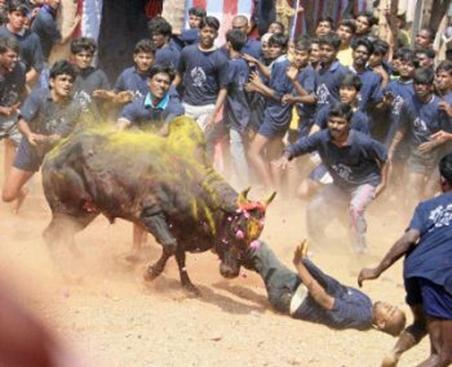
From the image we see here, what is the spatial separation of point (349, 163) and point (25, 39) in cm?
388

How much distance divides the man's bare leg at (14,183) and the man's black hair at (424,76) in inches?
165

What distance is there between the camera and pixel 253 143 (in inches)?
432

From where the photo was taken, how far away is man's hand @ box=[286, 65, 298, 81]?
10.5 m

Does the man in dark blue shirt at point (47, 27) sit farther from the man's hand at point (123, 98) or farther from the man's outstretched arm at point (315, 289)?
the man's outstretched arm at point (315, 289)

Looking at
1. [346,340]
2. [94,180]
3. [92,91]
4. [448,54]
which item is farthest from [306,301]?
[448,54]

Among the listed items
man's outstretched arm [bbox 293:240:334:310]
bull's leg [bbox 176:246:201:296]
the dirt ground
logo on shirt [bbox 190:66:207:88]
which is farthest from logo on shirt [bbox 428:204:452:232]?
logo on shirt [bbox 190:66:207:88]

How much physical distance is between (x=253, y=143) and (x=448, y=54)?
3662mm

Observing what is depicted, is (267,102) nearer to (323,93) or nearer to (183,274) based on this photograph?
(323,93)

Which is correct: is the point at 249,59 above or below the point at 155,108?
above

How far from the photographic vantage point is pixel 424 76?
9.88 metres

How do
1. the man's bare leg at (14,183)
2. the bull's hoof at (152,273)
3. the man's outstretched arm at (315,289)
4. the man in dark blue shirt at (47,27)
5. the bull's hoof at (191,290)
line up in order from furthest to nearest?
1. the man in dark blue shirt at (47,27)
2. the man's bare leg at (14,183)
3. the bull's hoof at (191,290)
4. the bull's hoof at (152,273)
5. the man's outstretched arm at (315,289)

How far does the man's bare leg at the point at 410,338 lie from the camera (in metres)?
5.03

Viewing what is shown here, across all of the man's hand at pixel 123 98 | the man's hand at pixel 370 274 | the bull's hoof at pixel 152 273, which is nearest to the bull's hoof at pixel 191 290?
the bull's hoof at pixel 152 273

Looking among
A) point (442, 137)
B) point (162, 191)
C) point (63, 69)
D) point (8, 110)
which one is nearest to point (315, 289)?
point (162, 191)
